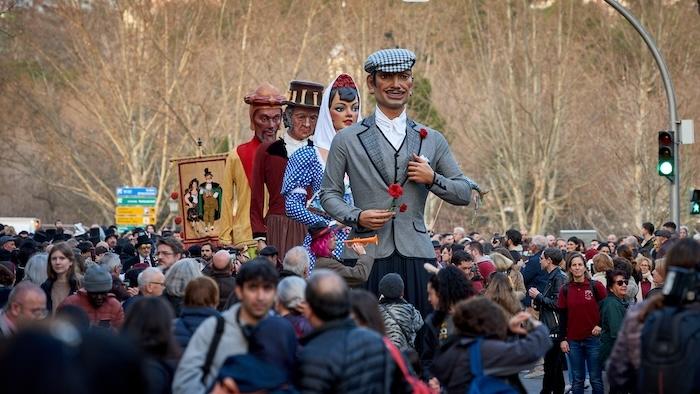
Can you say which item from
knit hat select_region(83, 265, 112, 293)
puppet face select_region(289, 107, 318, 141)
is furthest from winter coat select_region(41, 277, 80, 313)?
puppet face select_region(289, 107, 318, 141)

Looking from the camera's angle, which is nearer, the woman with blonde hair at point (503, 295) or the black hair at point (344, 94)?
the woman with blonde hair at point (503, 295)

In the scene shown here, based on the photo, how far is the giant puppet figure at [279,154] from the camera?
13609 millimetres

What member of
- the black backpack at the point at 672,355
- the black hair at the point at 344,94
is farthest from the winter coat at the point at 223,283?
the black backpack at the point at 672,355

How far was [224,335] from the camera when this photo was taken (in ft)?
25.7

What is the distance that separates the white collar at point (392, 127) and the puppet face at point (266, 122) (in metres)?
4.24

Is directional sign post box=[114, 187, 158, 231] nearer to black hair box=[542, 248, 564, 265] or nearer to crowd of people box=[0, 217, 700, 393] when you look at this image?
black hair box=[542, 248, 564, 265]

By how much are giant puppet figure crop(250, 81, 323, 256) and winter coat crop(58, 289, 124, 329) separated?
2.04 meters

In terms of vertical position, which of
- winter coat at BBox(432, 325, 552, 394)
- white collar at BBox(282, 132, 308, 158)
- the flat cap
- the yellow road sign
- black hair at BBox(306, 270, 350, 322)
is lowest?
winter coat at BBox(432, 325, 552, 394)

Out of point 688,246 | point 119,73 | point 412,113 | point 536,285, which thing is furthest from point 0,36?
point 688,246

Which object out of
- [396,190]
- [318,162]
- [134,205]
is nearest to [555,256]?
[318,162]

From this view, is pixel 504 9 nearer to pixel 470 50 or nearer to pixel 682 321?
pixel 470 50

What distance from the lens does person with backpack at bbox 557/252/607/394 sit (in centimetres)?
1603

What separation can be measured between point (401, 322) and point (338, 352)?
319 centimetres

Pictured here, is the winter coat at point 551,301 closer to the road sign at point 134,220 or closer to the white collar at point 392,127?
the white collar at point 392,127
